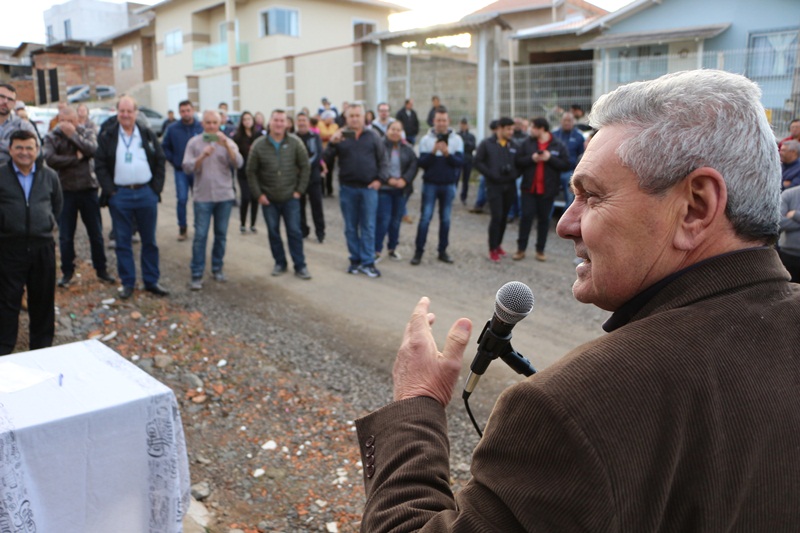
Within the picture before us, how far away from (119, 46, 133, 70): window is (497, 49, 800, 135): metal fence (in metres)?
28.7

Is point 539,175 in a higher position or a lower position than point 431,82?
lower

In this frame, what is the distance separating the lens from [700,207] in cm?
119

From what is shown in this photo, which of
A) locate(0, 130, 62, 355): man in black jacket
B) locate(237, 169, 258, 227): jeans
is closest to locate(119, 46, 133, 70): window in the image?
locate(237, 169, 258, 227): jeans

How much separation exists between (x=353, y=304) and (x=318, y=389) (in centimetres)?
229

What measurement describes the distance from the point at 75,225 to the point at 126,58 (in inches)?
1348

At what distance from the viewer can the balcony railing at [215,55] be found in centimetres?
2844

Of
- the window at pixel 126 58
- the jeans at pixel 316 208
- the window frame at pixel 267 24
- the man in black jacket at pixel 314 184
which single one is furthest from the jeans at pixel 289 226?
the window at pixel 126 58

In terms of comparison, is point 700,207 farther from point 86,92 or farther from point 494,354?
point 86,92

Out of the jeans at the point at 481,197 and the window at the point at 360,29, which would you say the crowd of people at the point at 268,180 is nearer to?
the jeans at the point at 481,197

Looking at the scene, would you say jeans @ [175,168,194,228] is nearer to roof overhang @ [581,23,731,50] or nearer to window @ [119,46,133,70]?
roof overhang @ [581,23,731,50]

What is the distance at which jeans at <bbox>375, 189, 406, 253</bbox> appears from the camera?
922 centimetres

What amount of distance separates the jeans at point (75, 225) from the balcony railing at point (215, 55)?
22.3 meters

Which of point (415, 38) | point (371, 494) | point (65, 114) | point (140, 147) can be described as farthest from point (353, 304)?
point (415, 38)

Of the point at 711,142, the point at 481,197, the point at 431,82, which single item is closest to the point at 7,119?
the point at 711,142
